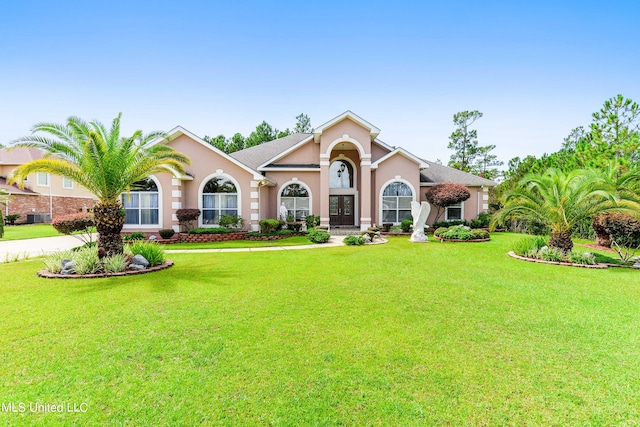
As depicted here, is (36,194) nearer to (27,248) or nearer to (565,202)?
(27,248)

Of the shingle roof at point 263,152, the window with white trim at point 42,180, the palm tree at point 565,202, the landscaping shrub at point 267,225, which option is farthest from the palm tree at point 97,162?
the window with white trim at point 42,180

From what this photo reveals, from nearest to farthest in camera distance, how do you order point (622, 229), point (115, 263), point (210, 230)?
point (115, 263), point (622, 229), point (210, 230)

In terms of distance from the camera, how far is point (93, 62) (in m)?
14.9

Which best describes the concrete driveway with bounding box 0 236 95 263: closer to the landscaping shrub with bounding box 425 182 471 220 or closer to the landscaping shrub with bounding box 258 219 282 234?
the landscaping shrub with bounding box 258 219 282 234

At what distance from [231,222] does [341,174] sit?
32.1 feet

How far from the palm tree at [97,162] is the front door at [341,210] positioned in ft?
49.1

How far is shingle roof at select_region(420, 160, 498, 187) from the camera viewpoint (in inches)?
896

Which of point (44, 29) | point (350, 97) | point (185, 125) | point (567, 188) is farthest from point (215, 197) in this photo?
point (567, 188)

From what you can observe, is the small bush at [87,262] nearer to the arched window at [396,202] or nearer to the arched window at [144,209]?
the arched window at [144,209]

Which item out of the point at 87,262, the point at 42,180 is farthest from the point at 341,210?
the point at 42,180

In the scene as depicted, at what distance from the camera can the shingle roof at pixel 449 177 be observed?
2277 cm

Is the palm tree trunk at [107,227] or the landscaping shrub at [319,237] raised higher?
the palm tree trunk at [107,227]

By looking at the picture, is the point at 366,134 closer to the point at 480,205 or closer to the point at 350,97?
the point at 350,97

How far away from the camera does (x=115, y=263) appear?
9.59m
